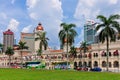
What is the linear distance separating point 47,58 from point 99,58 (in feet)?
179

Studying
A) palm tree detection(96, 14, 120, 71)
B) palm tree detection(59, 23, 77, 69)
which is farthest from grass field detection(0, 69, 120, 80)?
palm tree detection(59, 23, 77, 69)

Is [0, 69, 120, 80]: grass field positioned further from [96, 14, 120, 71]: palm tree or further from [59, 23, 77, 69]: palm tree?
[59, 23, 77, 69]: palm tree

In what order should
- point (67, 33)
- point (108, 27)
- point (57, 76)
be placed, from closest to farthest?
1. point (57, 76)
2. point (108, 27)
3. point (67, 33)

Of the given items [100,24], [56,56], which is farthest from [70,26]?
[56,56]

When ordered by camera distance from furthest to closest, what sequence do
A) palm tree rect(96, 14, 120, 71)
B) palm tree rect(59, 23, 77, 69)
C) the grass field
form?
1. palm tree rect(59, 23, 77, 69)
2. palm tree rect(96, 14, 120, 71)
3. the grass field

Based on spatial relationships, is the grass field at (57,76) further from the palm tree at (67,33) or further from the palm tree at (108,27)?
the palm tree at (67,33)

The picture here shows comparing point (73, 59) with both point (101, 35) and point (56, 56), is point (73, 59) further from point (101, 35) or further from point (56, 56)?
point (101, 35)

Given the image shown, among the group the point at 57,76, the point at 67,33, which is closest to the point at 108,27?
the point at 67,33

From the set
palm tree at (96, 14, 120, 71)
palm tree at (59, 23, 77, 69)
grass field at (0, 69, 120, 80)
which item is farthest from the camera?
palm tree at (59, 23, 77, 69)

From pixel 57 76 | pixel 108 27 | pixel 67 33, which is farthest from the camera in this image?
pixel 67 33

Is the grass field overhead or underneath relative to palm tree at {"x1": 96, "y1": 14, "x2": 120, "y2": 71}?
underneath

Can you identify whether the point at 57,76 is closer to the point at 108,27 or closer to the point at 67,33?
the point at 108,27

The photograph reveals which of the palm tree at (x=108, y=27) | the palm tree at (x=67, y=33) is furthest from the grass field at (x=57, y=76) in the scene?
the palm tree at (x=67, y=33)

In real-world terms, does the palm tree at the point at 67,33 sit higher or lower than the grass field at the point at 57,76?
higher
